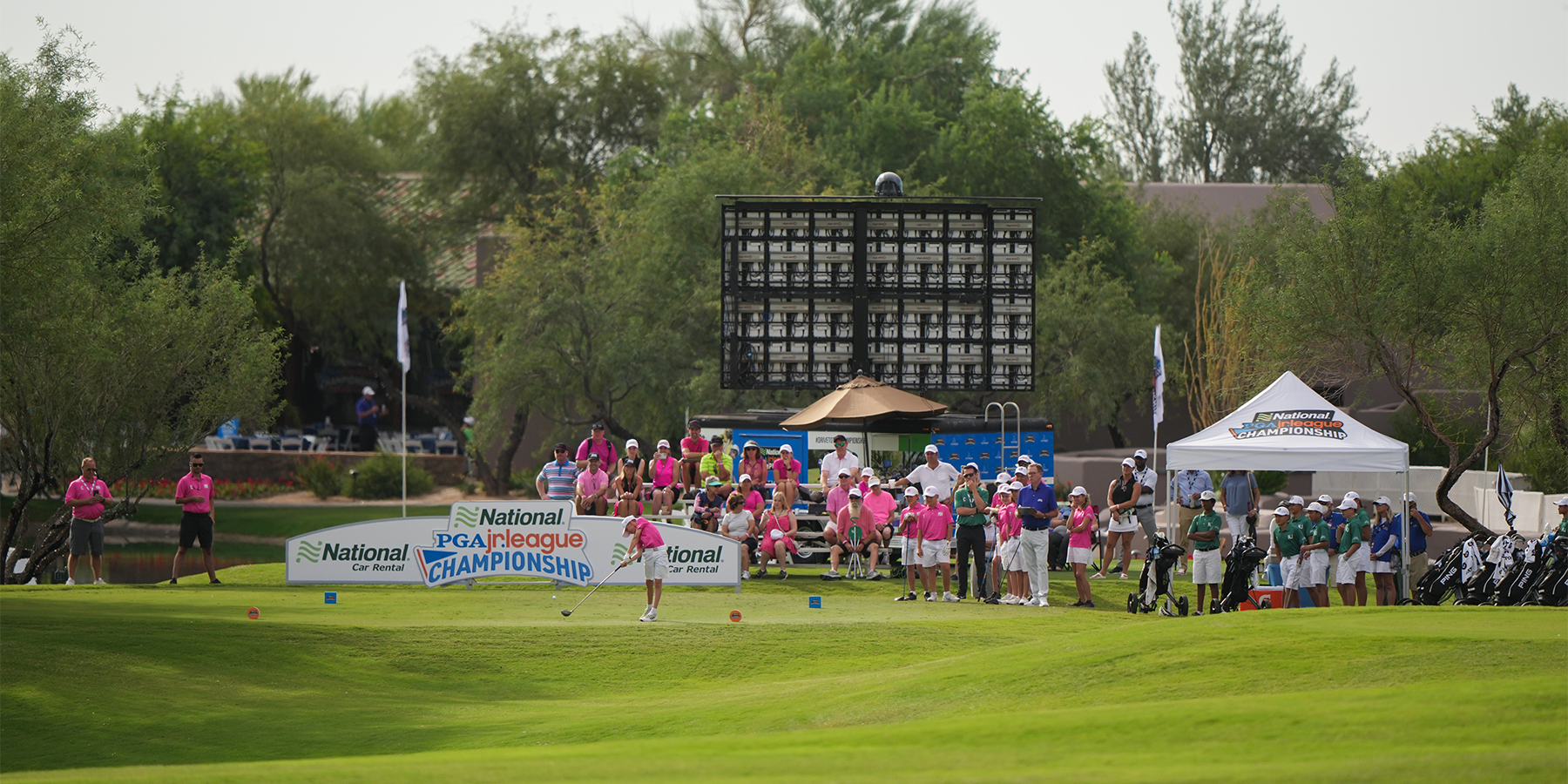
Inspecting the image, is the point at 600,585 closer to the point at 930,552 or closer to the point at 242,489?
the point at 930,552

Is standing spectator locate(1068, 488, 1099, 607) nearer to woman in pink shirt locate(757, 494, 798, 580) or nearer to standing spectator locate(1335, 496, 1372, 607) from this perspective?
standing spectator locate(1335, 496, 1372, 607)

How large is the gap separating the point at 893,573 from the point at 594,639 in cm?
727

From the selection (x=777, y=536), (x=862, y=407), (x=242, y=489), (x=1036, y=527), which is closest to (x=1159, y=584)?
(x=1036, y=527)

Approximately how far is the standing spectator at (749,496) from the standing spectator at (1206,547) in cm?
714

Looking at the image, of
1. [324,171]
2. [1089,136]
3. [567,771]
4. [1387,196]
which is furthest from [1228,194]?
[567,771]

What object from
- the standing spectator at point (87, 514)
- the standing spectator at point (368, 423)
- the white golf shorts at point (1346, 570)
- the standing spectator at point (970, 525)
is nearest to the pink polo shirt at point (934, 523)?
the standing spectator at point (970, 525)

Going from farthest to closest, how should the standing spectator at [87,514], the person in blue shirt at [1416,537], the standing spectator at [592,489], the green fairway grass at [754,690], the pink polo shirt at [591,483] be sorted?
the pink polo shirt at [591,483], the standing spectator at [592,489], the standing spectator at [87,514], the person in blue shirt at [1416,537], the green fairway grass at [754,690]

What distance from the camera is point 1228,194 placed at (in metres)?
54.2

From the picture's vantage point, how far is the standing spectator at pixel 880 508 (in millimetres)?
23859

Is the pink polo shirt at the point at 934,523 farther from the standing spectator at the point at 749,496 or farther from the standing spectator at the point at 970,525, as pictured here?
the standing spectator at the point at 749,496

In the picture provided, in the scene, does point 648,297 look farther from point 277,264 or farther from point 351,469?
point 277,264

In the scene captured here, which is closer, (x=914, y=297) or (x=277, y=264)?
(x=914, y=297)

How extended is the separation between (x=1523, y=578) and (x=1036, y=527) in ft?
19.6

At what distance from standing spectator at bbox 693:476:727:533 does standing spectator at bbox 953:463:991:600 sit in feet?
14.2
